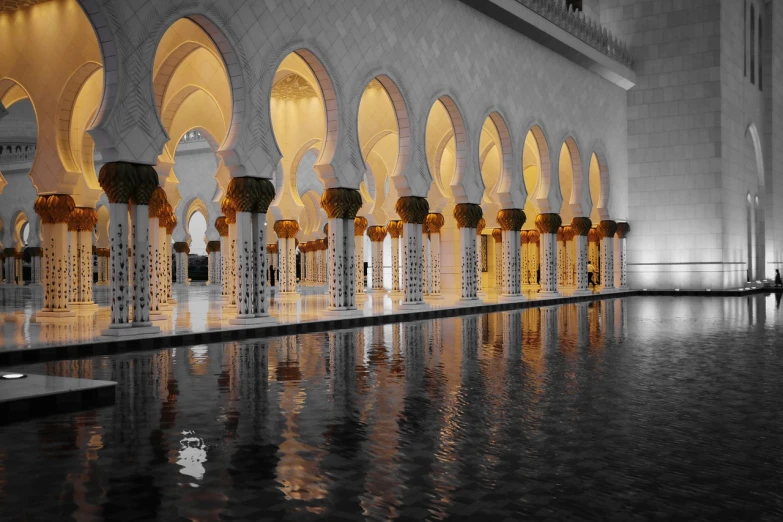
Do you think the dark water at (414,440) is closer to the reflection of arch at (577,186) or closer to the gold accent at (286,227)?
the gold accent at (286,227)

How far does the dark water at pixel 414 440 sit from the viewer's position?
226 cm

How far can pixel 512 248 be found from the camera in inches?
526

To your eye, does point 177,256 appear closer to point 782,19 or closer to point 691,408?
point 782,19

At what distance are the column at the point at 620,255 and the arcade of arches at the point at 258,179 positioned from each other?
0.03 metres

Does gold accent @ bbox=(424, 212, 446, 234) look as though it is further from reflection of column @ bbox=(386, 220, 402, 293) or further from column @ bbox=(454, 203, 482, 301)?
column @ bbox=(454, 203, 482, 301)

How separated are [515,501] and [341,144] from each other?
7485mm

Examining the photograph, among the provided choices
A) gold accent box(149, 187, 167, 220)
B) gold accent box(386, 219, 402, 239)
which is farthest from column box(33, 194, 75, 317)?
gold accent box(386, 219, 402, 239)

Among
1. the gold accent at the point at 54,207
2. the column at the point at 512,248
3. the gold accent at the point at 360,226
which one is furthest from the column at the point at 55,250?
the gold accent at the point at 360,226

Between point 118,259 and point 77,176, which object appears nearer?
point 118,259

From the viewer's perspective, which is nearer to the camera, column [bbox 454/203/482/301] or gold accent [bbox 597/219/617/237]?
column [bbox 454/203/482/301]

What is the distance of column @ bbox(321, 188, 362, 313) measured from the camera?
934 cm

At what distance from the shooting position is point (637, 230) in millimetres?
18141

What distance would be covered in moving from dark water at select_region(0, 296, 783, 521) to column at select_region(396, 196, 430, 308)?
514 centimetres

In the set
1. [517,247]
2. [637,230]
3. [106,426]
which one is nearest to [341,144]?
[517,247]
